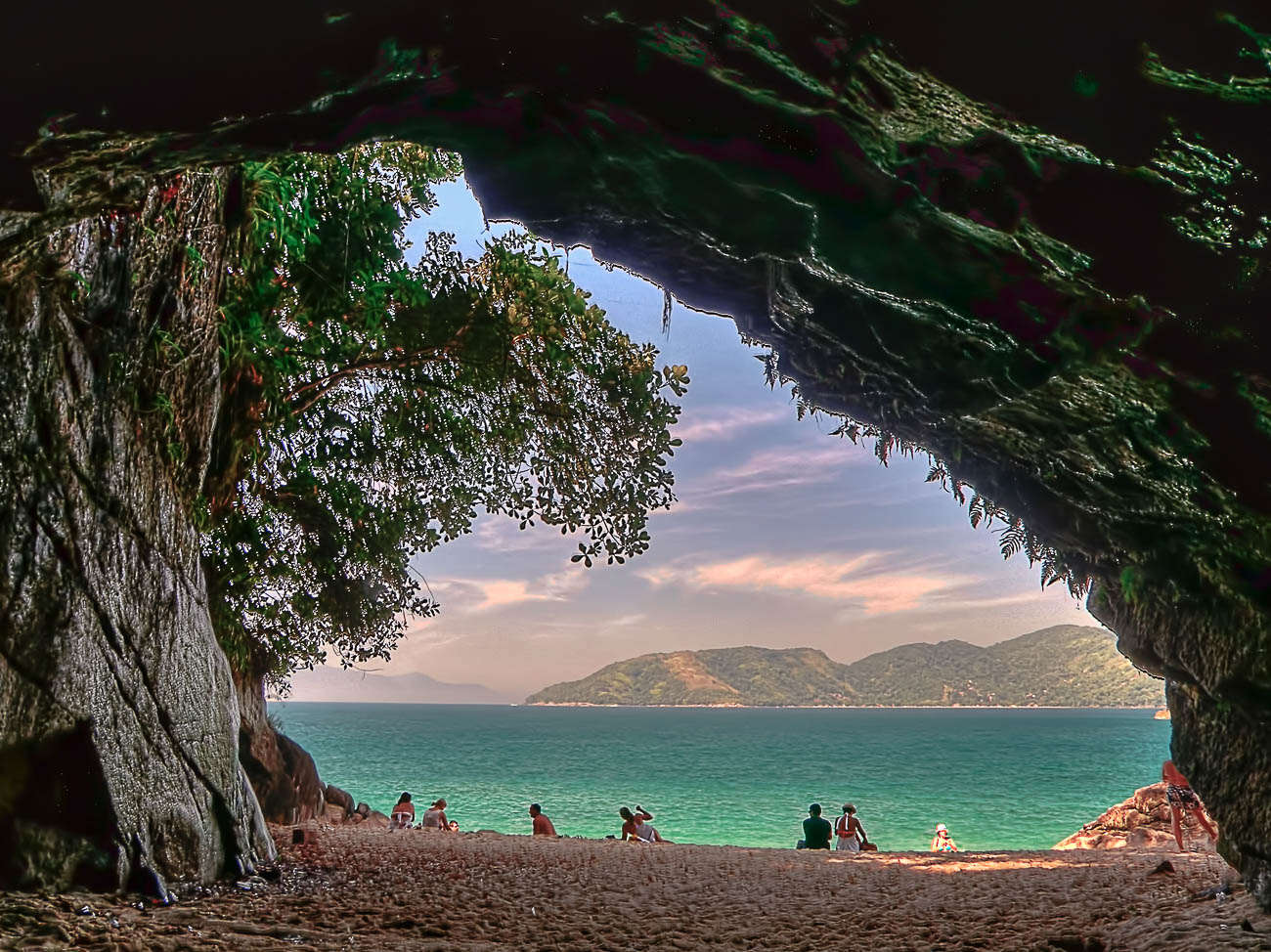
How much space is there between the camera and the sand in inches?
207

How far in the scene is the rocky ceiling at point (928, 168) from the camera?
3.48m

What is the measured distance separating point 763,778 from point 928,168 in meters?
71.8

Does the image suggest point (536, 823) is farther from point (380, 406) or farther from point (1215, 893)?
point (1215, 893)

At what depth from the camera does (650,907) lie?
737cm

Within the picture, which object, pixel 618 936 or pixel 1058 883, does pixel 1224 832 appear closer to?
pixel 1058 883

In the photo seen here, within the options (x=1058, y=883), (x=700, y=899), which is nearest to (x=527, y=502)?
(x=700, y=899)

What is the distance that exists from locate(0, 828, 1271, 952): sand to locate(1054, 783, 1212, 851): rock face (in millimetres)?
6560

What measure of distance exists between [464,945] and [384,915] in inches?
42.6

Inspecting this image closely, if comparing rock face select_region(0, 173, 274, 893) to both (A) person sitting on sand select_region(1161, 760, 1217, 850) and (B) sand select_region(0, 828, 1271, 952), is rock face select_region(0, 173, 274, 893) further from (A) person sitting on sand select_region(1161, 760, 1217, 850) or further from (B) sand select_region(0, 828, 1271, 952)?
(A) person sitting on sand select_region(1161, 760, 1217, 850)

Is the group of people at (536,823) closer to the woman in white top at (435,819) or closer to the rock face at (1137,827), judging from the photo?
the woman in white top at (435,819)

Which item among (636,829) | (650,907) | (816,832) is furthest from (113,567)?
(816,832)

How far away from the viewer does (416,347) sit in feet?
37.0

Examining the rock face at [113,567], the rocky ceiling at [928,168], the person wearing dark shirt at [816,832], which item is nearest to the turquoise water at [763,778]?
the person wearing dark shirt at [816,832]

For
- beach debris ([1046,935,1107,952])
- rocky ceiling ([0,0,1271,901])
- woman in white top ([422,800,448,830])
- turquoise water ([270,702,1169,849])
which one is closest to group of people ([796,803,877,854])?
woman in white top ([422,800,448,830])
